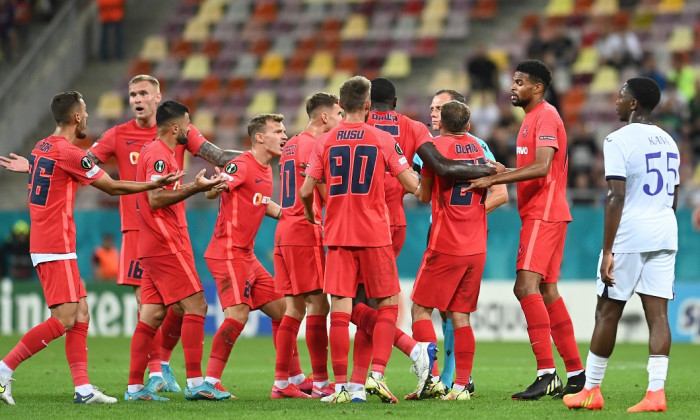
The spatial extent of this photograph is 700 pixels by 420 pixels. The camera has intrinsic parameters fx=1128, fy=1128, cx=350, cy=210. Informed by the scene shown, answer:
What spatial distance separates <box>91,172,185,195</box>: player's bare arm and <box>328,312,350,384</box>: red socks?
1.67m

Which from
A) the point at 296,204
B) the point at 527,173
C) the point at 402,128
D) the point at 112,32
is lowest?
the point at 296,204

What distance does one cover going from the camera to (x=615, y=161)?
316 inches

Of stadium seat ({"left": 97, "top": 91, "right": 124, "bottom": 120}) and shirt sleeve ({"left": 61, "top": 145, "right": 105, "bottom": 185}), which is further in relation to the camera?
stadium seat ({"left": 97, "top": 91, "right": 124, "bottom": 120})

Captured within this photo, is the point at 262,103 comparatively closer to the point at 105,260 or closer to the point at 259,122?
the point at 105,260

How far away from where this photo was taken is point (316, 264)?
9.60m

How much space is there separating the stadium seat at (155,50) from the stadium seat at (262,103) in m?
3.36

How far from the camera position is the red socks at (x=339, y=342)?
28.8ft

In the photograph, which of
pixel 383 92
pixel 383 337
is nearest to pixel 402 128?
pixel 383 92

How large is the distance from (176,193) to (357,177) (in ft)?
4.94

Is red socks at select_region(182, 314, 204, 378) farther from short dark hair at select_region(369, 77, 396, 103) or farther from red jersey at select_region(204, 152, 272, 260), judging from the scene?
short dark hair at select_region(369, 77, 396, 103)

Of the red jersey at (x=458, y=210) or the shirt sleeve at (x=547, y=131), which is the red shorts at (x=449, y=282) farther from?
the shirt sleeve at (x=547, y=131)

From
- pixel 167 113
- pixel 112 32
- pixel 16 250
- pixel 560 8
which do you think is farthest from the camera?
pixel 112 32

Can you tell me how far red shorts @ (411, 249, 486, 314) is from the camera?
29.8 ft

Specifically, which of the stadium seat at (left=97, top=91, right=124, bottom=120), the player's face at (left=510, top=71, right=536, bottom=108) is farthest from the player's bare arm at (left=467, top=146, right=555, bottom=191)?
the stadium seat at (left=97, top=91, right=124, bottom=120)
